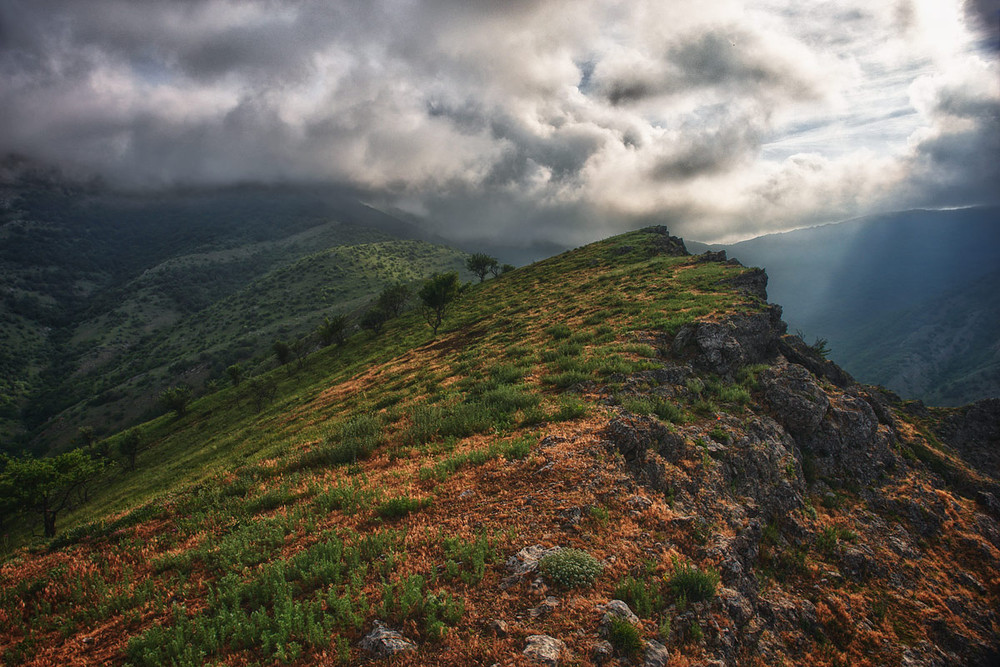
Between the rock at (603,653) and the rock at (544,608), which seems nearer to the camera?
the rock at (603,653)

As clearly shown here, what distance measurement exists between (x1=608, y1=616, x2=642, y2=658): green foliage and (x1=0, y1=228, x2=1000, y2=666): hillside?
0.05 m

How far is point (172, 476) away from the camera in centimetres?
2853

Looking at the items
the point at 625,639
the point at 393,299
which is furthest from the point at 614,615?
the point at 393,299

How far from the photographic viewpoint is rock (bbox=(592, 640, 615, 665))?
5.97 m

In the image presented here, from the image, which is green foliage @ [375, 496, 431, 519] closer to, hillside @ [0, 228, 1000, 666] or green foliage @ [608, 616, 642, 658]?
hillside @ [0, 228, 1000, 666]

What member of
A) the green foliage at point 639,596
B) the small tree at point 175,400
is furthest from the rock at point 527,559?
the small tree at point 175,400

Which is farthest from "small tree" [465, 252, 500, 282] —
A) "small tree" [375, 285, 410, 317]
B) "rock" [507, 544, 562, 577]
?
"rock" [507, 544, 562, 577]

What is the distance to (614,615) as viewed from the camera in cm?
671

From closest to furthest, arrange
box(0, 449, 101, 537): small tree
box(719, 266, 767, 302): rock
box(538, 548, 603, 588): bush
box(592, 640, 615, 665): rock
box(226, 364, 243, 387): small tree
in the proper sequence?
box(592, 640, 615, 665): rock < box(538, 548, 603, 588): bush < box(0, 449, 101, 537): small tree < box(719, 266, 767, 302): rock < box(226, 364, 243, 387): small tree

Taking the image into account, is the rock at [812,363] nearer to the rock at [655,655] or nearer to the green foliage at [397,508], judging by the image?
the rock at [655,655]

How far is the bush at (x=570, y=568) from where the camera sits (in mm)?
7352

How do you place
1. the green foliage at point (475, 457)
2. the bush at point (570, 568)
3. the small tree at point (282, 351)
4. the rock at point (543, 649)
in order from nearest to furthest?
the rock at point (543, 649) → the bush at point (570, 568) → the green foliage at point (475, 457) → the small tree at point (282, 351)

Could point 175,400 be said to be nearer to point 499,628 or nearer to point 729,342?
point 499,628

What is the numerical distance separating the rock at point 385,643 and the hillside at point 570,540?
1.2 inches
